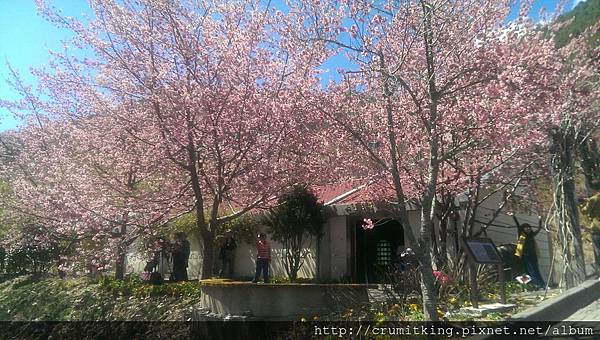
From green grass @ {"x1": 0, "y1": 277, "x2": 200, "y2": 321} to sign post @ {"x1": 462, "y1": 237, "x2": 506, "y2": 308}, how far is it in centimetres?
539

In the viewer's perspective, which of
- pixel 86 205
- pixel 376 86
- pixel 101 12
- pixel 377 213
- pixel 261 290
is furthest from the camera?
pixel 377 213

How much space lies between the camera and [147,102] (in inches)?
375

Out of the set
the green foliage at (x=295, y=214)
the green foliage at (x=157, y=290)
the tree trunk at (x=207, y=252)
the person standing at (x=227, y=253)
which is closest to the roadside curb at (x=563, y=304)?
the green foliage at (x=295, y=214)

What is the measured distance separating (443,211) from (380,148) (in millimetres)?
2999

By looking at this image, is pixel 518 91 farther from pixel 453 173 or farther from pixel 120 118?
pixel 120 118

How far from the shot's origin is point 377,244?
1465 cm

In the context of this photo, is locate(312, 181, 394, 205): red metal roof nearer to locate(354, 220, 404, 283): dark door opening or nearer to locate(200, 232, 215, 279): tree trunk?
locate(354, 220, 404, 283): dark door opening

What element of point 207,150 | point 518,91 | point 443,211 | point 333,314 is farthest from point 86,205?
point 518,91

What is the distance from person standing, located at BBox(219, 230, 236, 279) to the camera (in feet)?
47.9

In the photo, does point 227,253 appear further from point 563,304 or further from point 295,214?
point 563,304

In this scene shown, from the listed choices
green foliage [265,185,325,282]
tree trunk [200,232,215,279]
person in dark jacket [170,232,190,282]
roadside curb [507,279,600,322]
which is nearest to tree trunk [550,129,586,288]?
roadside curb [507,279,600,322]

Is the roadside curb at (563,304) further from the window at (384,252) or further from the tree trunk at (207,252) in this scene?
Answer: the window at (384,252)

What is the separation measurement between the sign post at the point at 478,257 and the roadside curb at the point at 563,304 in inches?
23.2

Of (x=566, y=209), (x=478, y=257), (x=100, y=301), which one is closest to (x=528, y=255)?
(x=566, y=209)
